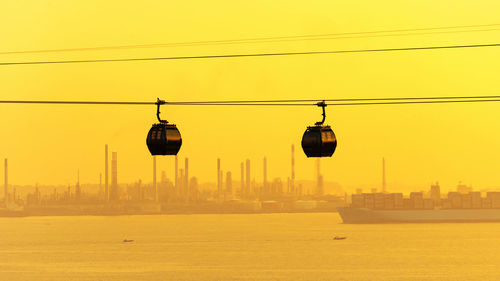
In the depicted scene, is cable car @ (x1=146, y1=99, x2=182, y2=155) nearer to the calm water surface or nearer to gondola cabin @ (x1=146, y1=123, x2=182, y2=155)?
gondola cabin @ (x1=146, y1=123, x2=182, y2=155)

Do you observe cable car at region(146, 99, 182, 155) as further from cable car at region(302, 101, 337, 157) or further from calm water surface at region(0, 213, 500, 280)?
calm water surface at region(0, 213, 500, 280)

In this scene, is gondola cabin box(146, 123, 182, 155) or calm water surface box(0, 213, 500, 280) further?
calm water surface box(0, 213, 500, 280)

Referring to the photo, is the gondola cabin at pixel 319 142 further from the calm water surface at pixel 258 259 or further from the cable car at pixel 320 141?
the calm water surface at pixel 258 259

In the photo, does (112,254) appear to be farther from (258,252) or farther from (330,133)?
(330,133)

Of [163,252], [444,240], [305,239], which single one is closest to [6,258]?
[163,252]

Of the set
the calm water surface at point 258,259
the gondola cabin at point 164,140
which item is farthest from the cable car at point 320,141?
the calm water surface at point 258,259

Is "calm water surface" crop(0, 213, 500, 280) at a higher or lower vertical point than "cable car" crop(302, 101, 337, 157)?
lower

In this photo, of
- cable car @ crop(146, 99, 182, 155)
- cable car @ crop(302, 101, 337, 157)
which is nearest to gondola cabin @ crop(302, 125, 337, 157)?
cable car @ crop(302, 101, 337, 157)
